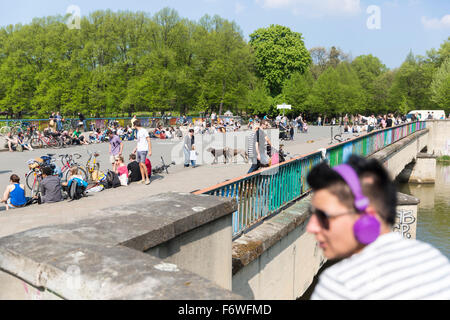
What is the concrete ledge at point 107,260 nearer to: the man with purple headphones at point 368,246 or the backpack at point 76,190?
the man with purple headphones at point 368,246

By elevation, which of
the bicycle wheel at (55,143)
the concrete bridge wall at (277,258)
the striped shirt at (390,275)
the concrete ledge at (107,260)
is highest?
the striped shirt at (390,275)

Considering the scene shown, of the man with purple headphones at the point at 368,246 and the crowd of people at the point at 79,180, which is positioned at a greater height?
the man with purple headphones at the point at 368,246

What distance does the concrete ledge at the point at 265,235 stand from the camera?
5.66 meters

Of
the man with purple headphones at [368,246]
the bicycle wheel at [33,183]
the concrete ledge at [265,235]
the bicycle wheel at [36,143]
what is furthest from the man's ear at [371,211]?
the bicycle wheel at [36,143]

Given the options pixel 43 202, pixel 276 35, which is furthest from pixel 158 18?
pixel 43 202

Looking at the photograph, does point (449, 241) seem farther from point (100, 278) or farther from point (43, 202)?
point (100, 278)

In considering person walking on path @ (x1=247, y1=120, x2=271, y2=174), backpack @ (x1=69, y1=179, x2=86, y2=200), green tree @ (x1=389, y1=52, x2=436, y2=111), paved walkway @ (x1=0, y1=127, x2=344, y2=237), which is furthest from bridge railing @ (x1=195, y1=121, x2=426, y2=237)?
green tree @ (x1=389, y1=52, x2=436, y2=111)

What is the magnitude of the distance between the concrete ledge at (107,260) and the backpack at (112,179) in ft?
28.6

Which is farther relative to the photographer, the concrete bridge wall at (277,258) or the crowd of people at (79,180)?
the crowd of people at (79,180)

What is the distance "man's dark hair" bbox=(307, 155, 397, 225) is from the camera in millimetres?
1436

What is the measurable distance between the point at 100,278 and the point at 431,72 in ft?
262

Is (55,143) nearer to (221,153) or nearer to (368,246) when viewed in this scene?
(221,153)

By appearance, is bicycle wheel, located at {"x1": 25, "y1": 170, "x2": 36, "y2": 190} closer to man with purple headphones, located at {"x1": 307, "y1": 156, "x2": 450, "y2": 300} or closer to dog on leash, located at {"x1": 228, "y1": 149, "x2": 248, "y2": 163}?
dog on leash, located at {"x1": 228, "y1": 149, "x2": 248, "y2": 163}

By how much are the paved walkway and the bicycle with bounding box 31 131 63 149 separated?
5.38 metres
